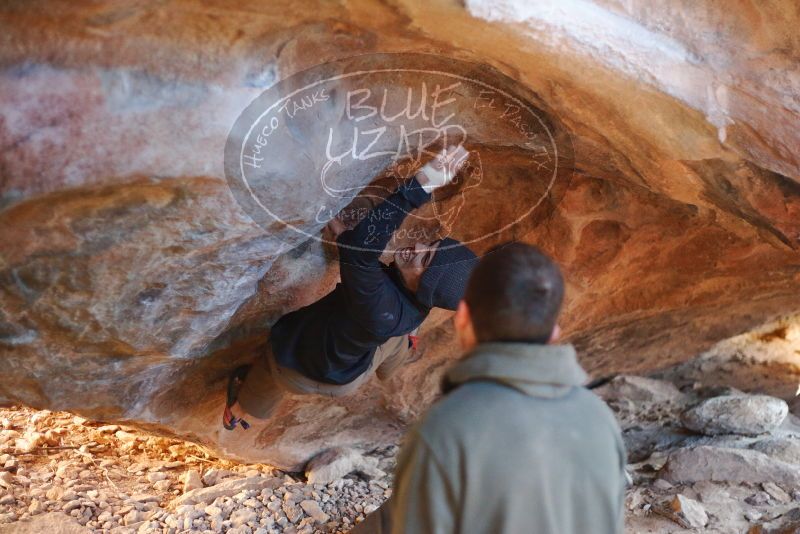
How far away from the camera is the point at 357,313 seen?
2.51 metres

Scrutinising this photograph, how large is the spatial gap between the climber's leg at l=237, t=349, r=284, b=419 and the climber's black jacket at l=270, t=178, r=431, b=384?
0.19 metres

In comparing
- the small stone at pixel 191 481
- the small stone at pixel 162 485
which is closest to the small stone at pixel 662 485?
the small stone at pixel 191 481

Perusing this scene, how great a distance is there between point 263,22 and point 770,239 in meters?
1.76

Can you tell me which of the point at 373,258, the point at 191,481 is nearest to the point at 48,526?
the point at 191,481

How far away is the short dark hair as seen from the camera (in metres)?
1.51

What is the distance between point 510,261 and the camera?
152 cm

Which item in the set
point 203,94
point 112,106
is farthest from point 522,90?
point 112,106

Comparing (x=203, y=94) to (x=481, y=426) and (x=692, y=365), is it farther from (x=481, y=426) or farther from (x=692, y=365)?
(x=692, y=365)

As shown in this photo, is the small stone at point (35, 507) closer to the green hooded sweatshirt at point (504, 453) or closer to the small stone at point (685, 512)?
the green hooded sweatshirt at point (504, 453)

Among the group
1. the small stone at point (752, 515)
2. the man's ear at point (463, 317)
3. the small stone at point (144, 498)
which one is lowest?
the small stone at point (144, 498)

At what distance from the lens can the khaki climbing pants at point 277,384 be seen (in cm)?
288

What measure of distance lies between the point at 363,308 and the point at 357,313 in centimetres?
4
